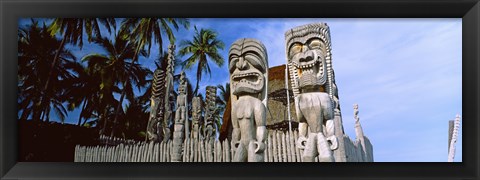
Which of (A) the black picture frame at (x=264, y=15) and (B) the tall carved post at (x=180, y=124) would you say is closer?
(A) the black picture frame at (x=264, y=15)

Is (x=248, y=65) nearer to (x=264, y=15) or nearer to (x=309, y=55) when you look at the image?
(x=309, y=55)

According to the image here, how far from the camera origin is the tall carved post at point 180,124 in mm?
8227

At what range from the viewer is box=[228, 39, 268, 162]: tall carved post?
4375 millimetres

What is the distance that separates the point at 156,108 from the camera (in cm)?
1102

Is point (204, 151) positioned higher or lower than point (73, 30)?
lower

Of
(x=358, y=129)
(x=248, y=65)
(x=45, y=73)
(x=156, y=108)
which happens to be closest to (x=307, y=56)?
(x=248, y=65)

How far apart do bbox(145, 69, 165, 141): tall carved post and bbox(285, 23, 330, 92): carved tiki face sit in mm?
6366

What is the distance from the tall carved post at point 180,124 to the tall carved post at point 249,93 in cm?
387

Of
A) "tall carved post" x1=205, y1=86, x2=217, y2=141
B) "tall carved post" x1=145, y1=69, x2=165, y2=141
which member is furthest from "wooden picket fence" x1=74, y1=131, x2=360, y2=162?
"tall carved post" x1=205, y1=86, x2=217, y2=141

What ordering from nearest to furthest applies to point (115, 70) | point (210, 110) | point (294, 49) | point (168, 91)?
point (294, 49) → point (168, 91) → point (210, 110) → point (115, 70)

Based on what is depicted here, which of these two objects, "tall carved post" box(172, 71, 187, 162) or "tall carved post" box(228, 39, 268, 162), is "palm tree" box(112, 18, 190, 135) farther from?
"tall carved post" box(228, 39, 268, 162)

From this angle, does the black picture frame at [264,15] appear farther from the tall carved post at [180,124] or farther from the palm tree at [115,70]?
the palm tree at [115,70]

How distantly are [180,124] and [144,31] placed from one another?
8.04 m

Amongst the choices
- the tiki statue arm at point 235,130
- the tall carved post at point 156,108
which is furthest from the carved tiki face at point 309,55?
the tall carved post at point 156,108
